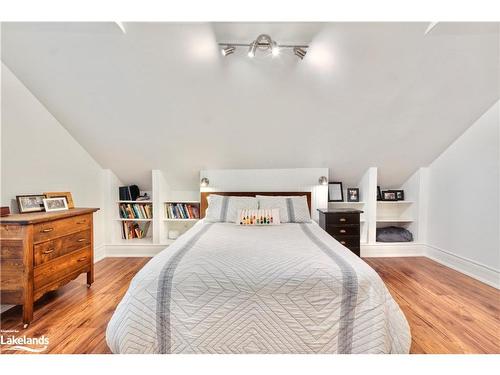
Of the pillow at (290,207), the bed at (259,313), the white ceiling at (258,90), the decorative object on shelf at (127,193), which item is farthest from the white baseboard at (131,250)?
Result: the bed at (259,313)

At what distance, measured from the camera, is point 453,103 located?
8.17 feet

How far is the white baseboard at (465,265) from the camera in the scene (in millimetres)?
2424

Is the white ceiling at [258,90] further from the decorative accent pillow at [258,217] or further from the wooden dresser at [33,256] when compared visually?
the wooden dresser at [33,256]

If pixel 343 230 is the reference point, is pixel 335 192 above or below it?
above

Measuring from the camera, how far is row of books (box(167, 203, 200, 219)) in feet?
11.4

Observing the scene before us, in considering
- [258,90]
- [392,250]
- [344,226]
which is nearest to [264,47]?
[258,90]

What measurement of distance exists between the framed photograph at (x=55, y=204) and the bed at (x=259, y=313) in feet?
5.00

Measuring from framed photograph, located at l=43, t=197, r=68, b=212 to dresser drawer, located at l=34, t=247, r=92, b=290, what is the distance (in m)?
0.45

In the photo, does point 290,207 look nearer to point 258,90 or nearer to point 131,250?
point 258,90

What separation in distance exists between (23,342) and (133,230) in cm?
211

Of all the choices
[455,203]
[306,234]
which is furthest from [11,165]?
[455,203]

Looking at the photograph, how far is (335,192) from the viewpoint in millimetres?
3537

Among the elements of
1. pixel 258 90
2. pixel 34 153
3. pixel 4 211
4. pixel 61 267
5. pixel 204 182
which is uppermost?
pixel 258 90
